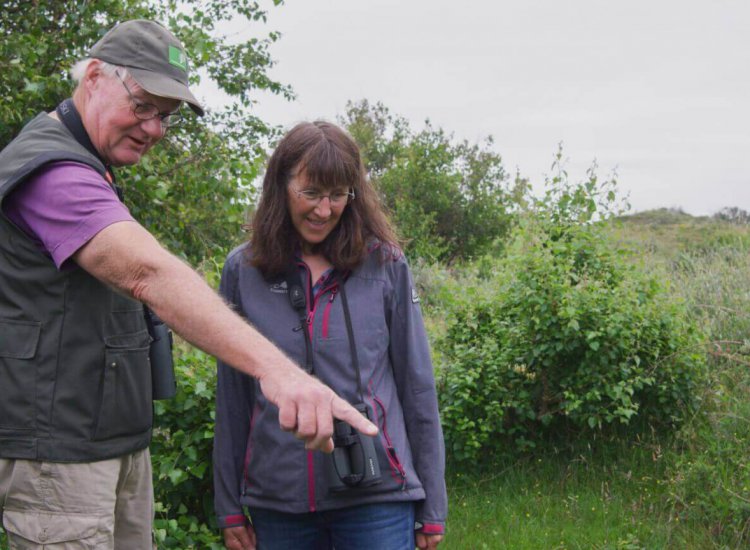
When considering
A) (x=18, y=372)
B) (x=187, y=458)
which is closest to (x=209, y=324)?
(x=18, y=372)

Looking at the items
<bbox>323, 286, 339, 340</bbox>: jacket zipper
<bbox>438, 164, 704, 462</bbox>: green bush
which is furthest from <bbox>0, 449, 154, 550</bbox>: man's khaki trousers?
<bbox>438, 164, 704, 462</bbox>: green bush

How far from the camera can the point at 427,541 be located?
Result: 8.95ft

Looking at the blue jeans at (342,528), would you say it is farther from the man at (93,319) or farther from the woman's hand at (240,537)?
the man at (93,319)

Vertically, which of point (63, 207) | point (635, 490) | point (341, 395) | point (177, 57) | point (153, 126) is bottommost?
point (635, 490)

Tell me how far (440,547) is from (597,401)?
4.83 feet

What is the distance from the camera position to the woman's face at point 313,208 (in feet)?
9.06

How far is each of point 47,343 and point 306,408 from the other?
0.80m

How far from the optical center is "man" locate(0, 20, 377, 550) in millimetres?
1803

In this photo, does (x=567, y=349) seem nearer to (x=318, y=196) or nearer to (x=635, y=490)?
(x=635, y=490)

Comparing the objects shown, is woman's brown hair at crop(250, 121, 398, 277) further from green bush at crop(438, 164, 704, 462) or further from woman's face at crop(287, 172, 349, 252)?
green bush at crop(438, 164, 704, 462)

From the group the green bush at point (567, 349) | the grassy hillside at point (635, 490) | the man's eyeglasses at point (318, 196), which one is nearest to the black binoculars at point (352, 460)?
the man's eyeglasses at point (318, 196)

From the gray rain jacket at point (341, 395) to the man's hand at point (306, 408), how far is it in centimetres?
83

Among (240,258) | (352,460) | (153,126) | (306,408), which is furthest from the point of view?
(240,258)

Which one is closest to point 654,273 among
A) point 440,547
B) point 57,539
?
point 440,547
